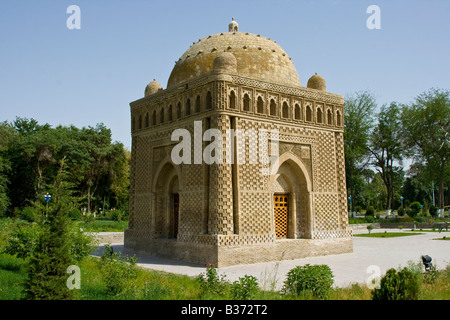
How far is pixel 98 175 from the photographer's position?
42.7 m

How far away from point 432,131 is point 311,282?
3416cm

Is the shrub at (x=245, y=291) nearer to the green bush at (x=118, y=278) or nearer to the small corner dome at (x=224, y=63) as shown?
the green bush at (x=118, y=278)

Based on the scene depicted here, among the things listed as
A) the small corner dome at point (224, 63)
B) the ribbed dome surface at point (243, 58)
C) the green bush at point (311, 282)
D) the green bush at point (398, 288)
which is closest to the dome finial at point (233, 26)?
the ribbed dome surface at point (243, 58)

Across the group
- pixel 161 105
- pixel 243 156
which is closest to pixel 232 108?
pixel 243 156

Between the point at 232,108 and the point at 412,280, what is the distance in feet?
26.8

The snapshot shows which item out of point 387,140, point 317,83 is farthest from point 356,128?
point 317,83

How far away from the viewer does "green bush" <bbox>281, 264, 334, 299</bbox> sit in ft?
26.3

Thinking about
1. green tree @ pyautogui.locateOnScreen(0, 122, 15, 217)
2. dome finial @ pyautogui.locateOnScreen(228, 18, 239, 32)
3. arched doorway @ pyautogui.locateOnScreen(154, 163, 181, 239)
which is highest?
dome finial @ pyautogui.locateOnScreen(228, 18, 239, 32)

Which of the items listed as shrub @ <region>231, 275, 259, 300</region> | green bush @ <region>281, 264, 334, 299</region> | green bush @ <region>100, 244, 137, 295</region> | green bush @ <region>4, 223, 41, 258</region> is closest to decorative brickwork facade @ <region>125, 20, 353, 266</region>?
green bush @ <region>100, 244, 137, 295</region>

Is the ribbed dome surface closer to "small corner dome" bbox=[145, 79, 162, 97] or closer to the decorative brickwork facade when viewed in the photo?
the decorative brickwork facade

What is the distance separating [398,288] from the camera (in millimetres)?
7152

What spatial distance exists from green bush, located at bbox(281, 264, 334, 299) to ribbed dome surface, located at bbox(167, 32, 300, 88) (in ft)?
27.3

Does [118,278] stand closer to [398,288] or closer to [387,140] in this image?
[398,288]

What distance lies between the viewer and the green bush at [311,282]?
26.3 ft
